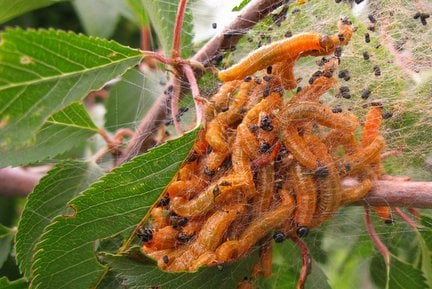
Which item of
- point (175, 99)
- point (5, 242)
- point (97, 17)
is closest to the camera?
point (175, 99)

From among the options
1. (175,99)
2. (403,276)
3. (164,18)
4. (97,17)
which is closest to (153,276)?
(175,99)

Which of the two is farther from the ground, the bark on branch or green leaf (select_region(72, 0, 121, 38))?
green leaf (select_region(72, 0, 121, 38))

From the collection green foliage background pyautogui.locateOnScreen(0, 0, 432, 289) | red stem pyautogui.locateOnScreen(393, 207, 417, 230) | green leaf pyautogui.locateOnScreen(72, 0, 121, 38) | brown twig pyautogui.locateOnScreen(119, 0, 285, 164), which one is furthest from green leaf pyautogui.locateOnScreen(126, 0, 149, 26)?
red stem pyautogui.locateOnScreen(393, 207, 417, 230)

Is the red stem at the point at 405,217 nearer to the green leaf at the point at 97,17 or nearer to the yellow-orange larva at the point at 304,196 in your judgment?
the yellow-orange larva at the point at 304,196

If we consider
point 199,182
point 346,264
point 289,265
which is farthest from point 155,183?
point 346,264

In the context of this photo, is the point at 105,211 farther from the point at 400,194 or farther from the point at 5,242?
the point at 5,242

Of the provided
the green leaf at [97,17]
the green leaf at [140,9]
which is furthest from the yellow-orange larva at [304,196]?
the green leaf at [97,17]

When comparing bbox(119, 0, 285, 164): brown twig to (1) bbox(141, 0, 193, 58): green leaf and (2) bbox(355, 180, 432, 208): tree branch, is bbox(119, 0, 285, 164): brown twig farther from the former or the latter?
(2) bbox(355, 180, 432, 208): tree branch
